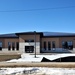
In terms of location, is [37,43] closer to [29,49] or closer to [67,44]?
[29,49]

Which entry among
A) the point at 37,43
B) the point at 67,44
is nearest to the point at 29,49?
the point at 37,43

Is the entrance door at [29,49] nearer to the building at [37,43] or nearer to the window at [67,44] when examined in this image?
the building at [37,43]

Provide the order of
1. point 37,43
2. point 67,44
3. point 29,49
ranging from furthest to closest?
point 67,44
point 29,49
point 37,43

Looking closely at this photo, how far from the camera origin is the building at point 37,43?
50406 mm

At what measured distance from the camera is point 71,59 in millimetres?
30562

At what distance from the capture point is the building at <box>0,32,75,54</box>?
5041 centimetres

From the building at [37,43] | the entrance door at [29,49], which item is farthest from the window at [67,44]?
the entrance door at [29,49]

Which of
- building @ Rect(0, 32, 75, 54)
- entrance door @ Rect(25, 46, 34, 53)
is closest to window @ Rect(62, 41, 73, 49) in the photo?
building @ Rect(0, 32, 75, 54)

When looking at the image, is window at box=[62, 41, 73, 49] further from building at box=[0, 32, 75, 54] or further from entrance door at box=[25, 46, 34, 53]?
entrance door at box=[25, 46, 34, 53]

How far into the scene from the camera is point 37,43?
163 ft

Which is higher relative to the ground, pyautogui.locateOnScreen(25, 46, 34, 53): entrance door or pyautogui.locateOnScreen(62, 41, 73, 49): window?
pyautogui.locateOnScreen(62, 41, 73, 49): window

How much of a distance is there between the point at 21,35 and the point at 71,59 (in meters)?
23.7

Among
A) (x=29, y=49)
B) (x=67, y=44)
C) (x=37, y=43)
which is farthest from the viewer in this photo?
(x=67, y=44)

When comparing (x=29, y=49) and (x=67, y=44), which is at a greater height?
(x=67, y=44)
